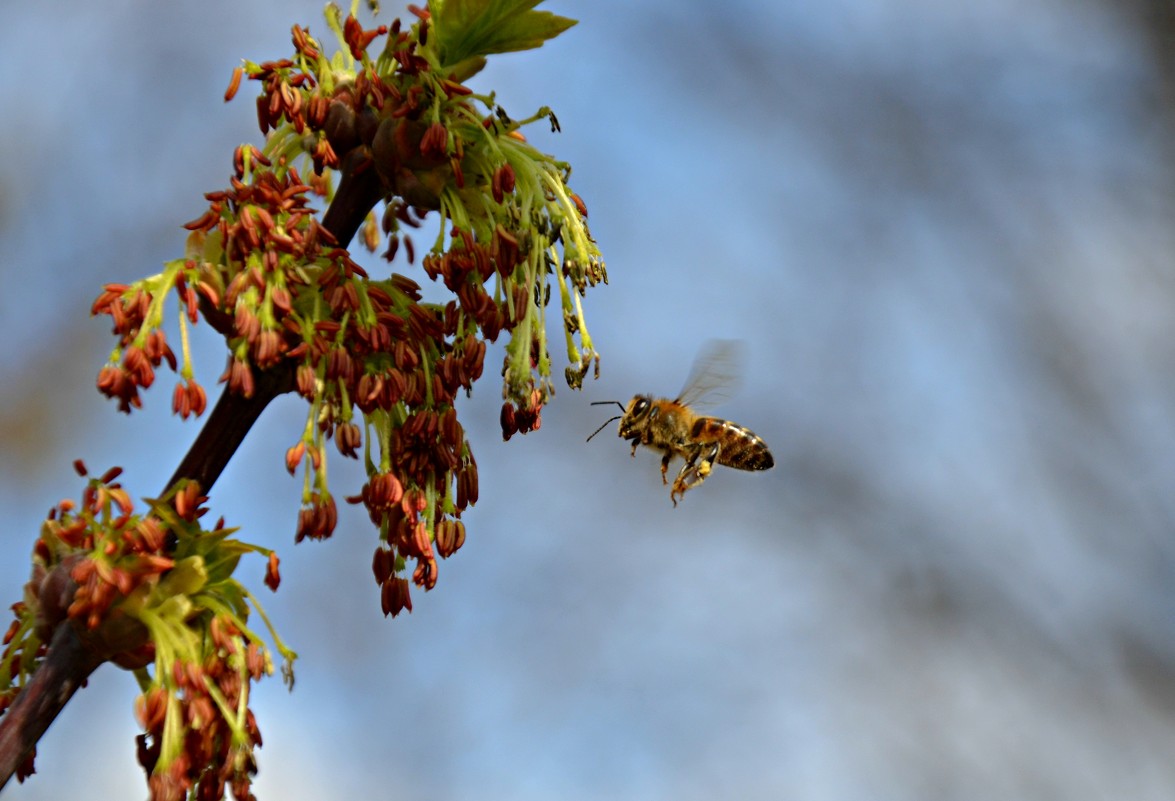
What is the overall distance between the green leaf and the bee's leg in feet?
5.81

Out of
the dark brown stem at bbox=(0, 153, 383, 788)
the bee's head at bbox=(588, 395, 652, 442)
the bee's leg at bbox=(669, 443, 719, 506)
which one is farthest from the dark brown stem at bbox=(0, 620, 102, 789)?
the bee's head at bbox=(588, 395, 652, 442)

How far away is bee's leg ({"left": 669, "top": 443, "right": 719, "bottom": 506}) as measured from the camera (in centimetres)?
389

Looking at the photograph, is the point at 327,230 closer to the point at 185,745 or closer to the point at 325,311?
the point at 325,311

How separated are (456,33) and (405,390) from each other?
620 millimetres

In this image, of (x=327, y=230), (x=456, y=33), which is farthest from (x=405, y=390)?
(x=456, y=33)

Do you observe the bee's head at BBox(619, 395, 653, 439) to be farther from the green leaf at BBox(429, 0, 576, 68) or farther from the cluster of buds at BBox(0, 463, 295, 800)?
the cluster of buds at BBox(0, 463, 295, 800)

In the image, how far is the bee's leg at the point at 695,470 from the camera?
153 inches

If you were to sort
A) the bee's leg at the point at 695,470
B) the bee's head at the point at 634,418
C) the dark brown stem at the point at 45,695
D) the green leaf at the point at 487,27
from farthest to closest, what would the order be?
the bee's head at the point at 634,418
the bee's leg at the point at 695,470
the green leaf at the point at 487,27
the dark brown stem at the point at 45,695

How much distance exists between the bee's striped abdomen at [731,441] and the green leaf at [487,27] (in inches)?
83.7

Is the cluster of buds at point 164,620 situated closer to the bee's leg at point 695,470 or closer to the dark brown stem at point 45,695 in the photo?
the dark brown stem at point 45,695

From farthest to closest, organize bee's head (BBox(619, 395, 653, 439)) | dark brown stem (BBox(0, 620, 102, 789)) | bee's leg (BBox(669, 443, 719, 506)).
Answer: bee's head (BBox(619, 395, 653, 439)), bee's leg (BBox(669, 443, 719, 506)), dark brown stem (BBox(0, 620, 102, 789))

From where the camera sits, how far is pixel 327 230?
2.18 metres

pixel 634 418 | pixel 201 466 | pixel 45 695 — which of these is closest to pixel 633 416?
pixel 634 418

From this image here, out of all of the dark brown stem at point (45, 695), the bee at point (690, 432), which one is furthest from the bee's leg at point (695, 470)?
the dark brown stem at point (45, 695)
